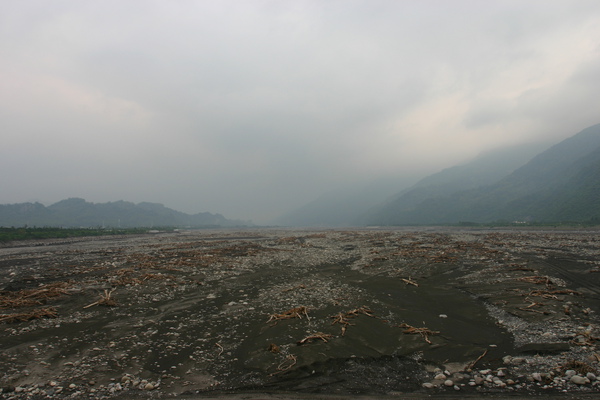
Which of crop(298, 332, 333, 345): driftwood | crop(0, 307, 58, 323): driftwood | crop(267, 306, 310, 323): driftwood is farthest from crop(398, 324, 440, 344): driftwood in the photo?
crop(0, 307, 58, 323): driftwood

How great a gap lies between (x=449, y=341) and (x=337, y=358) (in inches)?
150

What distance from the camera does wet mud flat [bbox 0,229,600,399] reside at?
657 cm

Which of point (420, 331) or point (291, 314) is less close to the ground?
point (291, 314)

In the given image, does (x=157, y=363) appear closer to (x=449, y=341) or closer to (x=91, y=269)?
(x=449, y=341)

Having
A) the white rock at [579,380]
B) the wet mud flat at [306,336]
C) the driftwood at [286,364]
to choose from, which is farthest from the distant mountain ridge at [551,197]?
the driftwood at [286,364]

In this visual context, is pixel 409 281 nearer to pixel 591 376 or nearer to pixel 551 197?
pixel 591 376

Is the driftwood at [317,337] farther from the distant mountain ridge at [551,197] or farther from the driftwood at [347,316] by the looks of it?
the distant mountain ridge at [551,197]

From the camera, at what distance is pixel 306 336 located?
8.98 meters

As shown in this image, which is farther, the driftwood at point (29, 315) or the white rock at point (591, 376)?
the driftwood at point (29, 315)

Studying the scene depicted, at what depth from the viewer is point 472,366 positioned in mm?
7211

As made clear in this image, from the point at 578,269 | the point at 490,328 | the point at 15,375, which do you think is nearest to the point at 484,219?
the point at 578,269

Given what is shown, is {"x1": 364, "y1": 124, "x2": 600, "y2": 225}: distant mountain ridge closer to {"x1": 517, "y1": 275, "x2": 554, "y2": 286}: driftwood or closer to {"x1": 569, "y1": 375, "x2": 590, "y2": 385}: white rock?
{"x1": 517, "y1": 275, "x2": 554, "y2": 286}: driftwood

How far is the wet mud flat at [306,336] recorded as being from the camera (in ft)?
21.6

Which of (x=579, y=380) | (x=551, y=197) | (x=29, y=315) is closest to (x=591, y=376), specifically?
(x=579, y=380)
